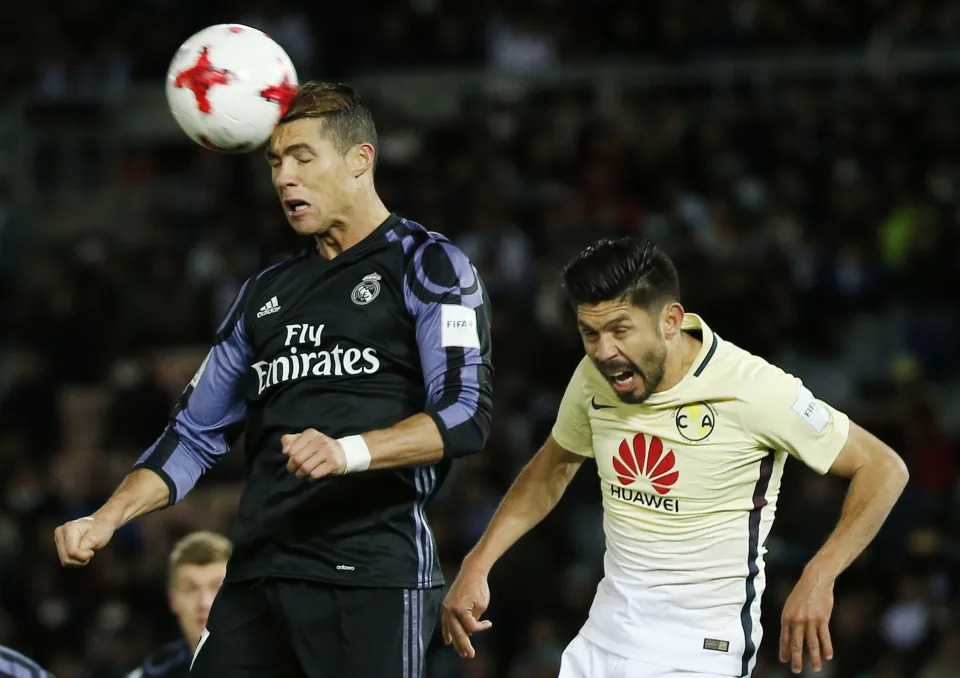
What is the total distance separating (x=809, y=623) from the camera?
13.0 feet

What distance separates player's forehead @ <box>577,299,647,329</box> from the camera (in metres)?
4.12

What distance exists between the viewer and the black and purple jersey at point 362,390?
13.4ft

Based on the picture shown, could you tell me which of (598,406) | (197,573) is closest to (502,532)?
(598,406)

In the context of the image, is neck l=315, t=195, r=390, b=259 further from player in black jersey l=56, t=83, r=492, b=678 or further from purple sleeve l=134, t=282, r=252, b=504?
purple sleeve l=134, t=282, r=252, b=504

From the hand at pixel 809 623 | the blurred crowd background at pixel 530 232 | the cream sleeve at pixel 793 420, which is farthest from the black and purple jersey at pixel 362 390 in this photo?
the blurred crowd background at pixel 530 232

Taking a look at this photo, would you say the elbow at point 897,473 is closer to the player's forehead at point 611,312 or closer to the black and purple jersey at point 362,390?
the player's forehead at point 611,312

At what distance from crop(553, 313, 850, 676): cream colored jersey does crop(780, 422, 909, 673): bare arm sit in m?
0.08

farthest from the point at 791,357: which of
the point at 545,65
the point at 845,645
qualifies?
the point at 545,65

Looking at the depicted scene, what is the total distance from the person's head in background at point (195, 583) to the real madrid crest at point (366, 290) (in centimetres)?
148

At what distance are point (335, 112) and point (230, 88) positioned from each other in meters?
0.31

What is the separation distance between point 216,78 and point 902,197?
25.1ft

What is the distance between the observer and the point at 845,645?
842 cm

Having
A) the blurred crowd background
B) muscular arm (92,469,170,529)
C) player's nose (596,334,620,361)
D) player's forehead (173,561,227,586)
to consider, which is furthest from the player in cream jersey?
the blurred crowd background

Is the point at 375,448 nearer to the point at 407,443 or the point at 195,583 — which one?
the point at 407,443
